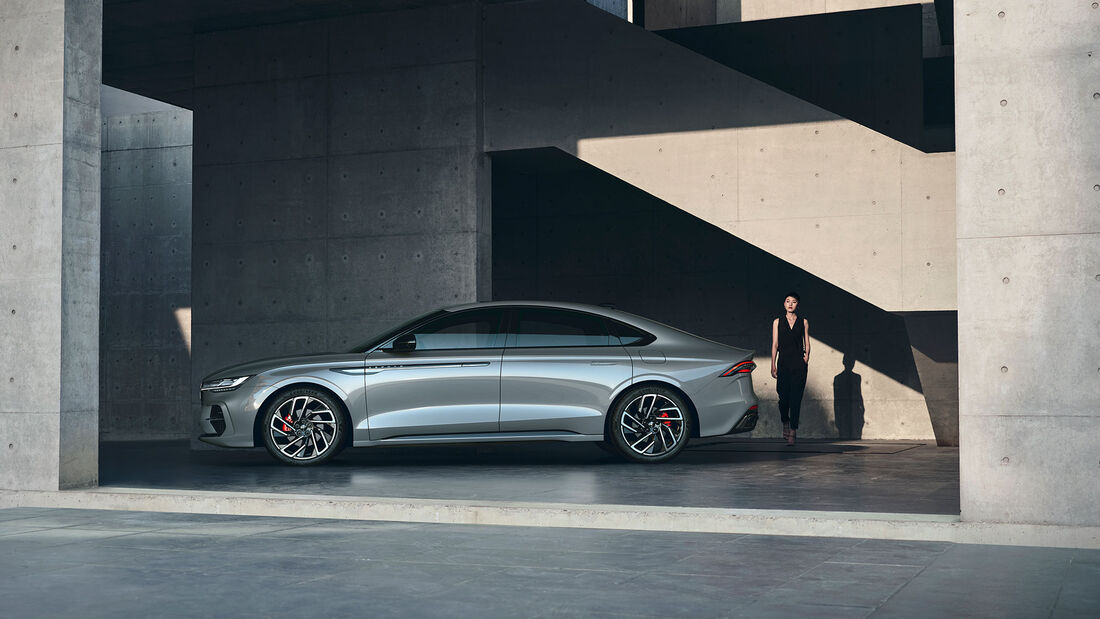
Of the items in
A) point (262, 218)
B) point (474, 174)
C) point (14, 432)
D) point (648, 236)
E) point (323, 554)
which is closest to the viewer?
point (323, 554)

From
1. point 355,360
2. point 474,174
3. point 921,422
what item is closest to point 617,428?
point 355,360

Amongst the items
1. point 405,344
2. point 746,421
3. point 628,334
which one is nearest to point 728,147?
point 628,334

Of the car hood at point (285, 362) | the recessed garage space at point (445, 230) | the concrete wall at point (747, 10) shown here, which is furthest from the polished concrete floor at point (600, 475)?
the concrete wall at point (747, 10)

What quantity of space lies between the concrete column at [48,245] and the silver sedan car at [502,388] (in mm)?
2232

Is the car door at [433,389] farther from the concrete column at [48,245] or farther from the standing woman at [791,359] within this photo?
the standing woman at [791,359]

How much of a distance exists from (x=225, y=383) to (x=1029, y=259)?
7.04 metres

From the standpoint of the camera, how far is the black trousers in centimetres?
1280

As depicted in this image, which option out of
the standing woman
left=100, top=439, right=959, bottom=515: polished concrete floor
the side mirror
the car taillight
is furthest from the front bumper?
the standing woman

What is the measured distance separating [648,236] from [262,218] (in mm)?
4851

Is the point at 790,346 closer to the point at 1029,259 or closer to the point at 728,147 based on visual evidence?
the point at 728,147

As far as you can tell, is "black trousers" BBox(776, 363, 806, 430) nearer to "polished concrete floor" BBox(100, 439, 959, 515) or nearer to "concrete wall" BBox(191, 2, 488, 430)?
"polished concrete floor" BBox(100, 439, 959, 515)

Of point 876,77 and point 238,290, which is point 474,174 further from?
point 876,77

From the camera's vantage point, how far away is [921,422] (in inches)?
560

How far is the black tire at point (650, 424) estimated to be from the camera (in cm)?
1049
